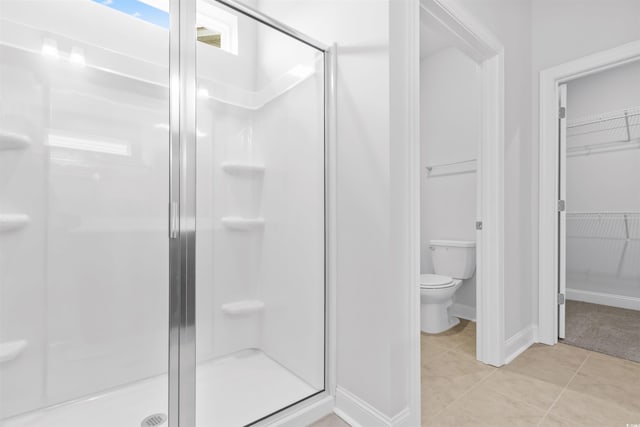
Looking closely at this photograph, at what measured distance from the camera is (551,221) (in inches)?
92.8

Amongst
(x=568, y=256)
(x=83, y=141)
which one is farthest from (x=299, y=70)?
(x=568, y=256)

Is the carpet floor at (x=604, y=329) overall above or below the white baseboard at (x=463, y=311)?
below

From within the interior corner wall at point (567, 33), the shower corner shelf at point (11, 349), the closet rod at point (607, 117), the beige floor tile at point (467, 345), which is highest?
the interior corner wall at point (567, 33)

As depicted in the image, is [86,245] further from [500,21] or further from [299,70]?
[500,21]

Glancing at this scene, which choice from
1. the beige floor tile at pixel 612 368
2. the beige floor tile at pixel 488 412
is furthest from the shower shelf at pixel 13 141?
the beige floor tile at pixel 612 368

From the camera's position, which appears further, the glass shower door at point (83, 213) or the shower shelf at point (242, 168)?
the shower shelf at point (242, 168)

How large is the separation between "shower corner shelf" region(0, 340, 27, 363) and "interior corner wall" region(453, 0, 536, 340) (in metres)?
2.60

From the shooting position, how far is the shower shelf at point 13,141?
4.45 ft

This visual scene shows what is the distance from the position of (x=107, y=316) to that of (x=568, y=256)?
4.40m

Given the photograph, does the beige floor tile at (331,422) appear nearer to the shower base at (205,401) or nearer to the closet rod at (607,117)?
the shower base at (205,401)

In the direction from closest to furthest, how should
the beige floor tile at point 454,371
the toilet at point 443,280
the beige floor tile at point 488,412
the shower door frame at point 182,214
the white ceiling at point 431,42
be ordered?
the shower door frame at point 182,214, the beige floor tile at point 488,412, the beige floor tile at point 454,371, the toilet at point 443,280, the white ceiling at point 431,42

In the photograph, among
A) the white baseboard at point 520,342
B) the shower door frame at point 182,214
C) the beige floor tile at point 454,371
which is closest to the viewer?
the shower door frame at point 182,214

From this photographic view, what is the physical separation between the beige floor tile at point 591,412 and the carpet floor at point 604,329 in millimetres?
784

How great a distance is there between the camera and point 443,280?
8.42 ft
